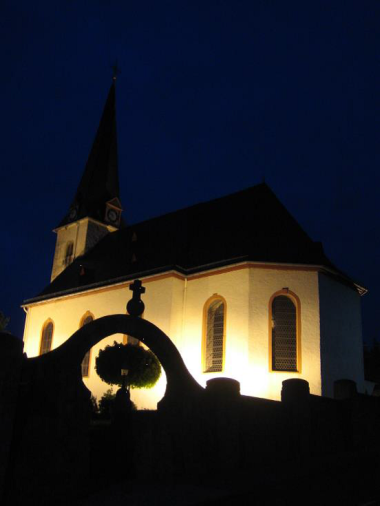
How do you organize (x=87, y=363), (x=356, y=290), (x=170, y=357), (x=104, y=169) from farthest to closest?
1. (x=104, y=169)
2. (x=87, y=363)
3. (x=356, y=290)
4. (x=170, y=357)

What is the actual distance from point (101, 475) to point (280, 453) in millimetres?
3816

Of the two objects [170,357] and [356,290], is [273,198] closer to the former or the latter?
[356,290]

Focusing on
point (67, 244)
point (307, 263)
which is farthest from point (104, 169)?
point (307, 263)

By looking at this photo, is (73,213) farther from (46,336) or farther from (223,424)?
(223,424)

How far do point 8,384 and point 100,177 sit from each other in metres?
28.5

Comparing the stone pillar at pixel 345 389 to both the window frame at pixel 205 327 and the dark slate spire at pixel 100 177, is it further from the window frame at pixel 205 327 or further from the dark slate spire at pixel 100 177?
the dark slate spire at pixel 100 177

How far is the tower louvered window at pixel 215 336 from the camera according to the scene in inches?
763

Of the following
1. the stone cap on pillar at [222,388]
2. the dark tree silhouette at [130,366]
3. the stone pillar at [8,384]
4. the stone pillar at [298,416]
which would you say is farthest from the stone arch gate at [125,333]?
the dark tree silhouette at [130,366]

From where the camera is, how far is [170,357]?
8273 millimetres

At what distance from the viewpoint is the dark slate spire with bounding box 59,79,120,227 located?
32.0 m

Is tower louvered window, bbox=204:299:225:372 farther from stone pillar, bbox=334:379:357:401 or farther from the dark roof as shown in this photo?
stone pillar, bbox=334:379:357:401

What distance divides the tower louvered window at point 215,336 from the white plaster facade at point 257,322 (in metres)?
0.28

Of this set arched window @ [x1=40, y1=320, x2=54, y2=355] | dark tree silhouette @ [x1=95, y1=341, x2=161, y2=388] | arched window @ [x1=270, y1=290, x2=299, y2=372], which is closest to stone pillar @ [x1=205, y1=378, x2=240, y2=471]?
dark tree silhouette @ [x1=95, y1=341, x2=161, y2=388]

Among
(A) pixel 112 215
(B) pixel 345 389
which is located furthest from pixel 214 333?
(A) pixel 112 215
